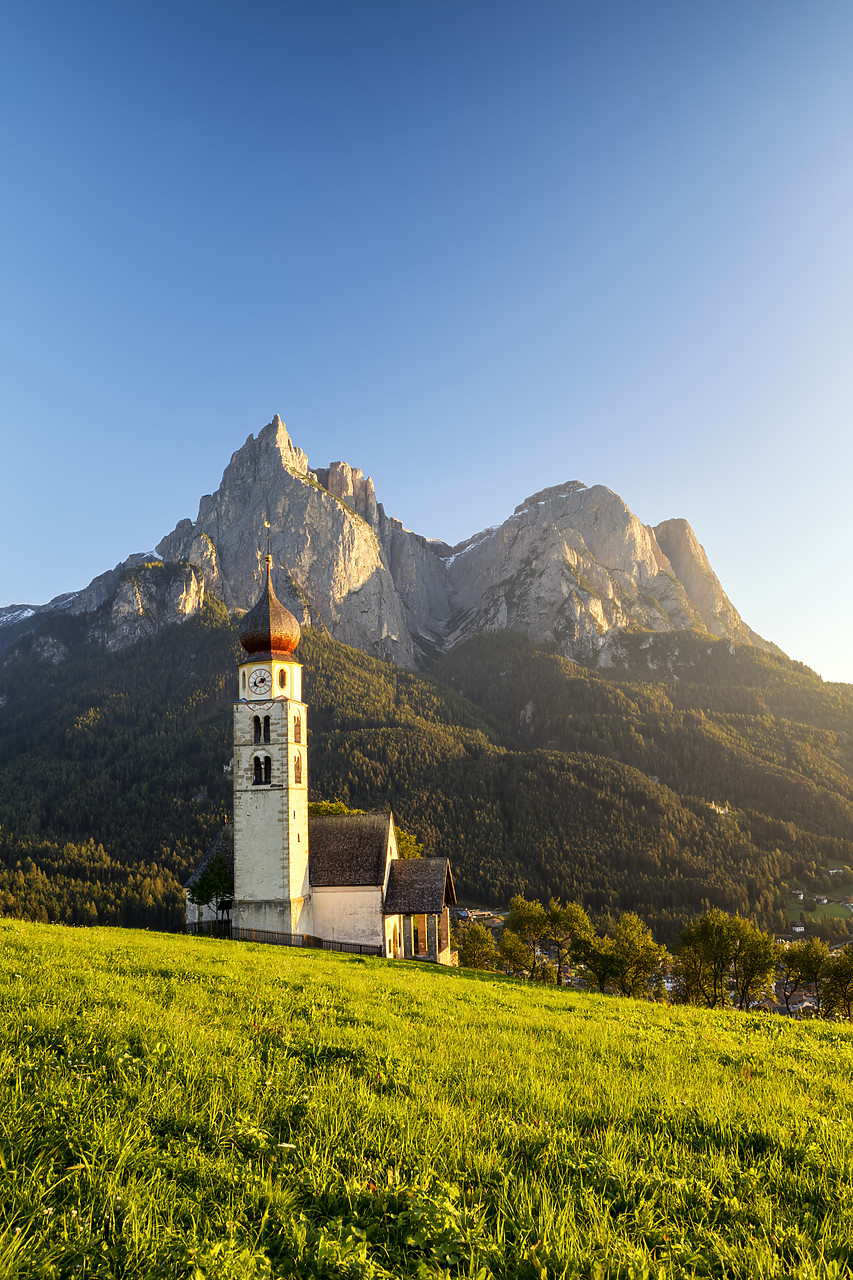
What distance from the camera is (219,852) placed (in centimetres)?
5128

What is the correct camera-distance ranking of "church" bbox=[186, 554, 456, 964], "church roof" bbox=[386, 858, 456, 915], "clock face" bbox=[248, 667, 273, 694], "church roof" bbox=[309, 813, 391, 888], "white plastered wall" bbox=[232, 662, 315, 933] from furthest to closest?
"clock face" bbox=[248, 667, 273, 694] → "church roof" bbox=[386, 858, 456, 915] → "church roof" bbox=[309, 813, 391, 888] → "church" bbox=[186, 554, 456, 964] → "white plastered wall" bbox=[232, 662, 315, 933]

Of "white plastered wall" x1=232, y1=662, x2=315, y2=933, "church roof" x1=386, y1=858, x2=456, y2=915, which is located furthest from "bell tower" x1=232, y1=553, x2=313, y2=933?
"church roof" x1=386, y1=858, x2=456, y2=915

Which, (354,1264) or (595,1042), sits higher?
(354,1264)

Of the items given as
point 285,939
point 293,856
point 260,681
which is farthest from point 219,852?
point 260,681

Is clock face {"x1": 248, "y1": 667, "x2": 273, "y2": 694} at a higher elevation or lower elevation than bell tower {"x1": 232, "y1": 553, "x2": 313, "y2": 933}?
higher

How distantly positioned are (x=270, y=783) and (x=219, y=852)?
1042cm

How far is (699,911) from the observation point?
161 meters

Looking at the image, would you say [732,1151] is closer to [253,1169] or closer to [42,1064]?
[253,1169]

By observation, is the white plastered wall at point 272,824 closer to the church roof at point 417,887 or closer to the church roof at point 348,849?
the church roof at point 348,849

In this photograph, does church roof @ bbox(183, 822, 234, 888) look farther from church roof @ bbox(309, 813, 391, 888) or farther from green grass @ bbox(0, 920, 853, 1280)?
green grass @ bbox(0, 920, 853, 1280)

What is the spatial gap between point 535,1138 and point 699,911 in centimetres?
18002

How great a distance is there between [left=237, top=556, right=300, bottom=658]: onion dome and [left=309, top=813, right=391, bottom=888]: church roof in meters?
13.5

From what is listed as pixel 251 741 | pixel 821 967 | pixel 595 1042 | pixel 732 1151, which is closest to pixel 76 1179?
pixel 732 1151

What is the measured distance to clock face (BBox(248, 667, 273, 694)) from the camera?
153 feet
